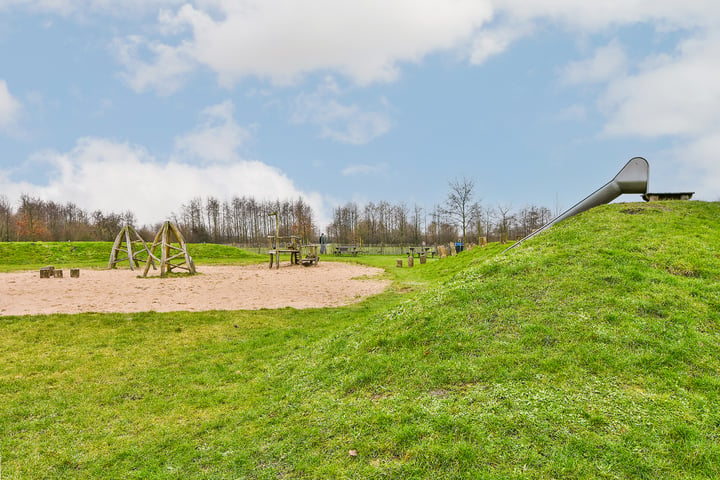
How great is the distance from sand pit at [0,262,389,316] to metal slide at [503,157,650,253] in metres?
6.87

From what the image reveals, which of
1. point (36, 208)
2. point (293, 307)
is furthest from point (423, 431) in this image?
point (36, 208)

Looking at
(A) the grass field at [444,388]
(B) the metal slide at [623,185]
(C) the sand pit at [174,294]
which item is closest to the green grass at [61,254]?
(C) the sand pit at [174,294]

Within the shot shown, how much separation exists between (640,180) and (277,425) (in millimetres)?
12524

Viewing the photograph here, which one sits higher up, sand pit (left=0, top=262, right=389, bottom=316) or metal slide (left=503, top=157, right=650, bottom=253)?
metal slide (left=503, top=157, right=650, bottom=253)

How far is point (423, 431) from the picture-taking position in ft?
10.3

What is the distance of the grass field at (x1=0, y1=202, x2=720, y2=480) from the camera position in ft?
9.48

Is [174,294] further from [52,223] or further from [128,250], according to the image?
[52,223]

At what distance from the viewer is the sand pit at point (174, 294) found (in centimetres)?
1069

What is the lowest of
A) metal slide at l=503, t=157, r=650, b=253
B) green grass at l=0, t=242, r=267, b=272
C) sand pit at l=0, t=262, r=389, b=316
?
sand pit at l=0, t=262, r=389, b=316

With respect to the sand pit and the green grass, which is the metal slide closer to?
the sand pit

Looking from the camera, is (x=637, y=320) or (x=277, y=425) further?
(x=637, y=320)

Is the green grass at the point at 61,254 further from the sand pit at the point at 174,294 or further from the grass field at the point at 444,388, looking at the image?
the grass field at the point at 444,388

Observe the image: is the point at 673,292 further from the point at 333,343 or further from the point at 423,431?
the point at 333,343

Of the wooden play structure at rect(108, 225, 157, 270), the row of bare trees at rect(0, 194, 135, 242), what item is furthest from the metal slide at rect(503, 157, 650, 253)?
the row of bare trees at rect(0, 194, 135, 242)
